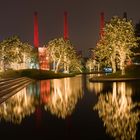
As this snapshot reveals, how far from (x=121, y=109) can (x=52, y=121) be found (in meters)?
5.23

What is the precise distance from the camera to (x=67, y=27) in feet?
528

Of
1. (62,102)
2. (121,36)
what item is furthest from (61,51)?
(62,102)

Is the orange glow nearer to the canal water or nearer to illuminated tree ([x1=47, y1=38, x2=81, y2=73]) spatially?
illuminated tree ([x1=47, y1=38, x2=81, y2=73])

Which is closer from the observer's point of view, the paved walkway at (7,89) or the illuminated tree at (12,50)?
the paved walkway at (7,89)

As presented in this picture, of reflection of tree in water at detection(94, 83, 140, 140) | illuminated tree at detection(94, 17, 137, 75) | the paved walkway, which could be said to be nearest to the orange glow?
illuminated tree at detection(94, 17, 137, 75)

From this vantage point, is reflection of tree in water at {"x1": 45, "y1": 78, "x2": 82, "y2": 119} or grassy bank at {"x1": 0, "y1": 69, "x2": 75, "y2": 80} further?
grassy bank at {"x1": 0, "y1": 69, "x2": 75, "y2": 80}

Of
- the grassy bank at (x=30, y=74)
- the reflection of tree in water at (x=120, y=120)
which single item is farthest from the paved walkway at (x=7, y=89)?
the grassy bank at (x=30, y=74)

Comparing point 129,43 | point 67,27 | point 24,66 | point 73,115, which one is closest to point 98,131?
point 73,115

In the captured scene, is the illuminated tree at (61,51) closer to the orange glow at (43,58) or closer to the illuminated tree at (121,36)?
the orange glow at (43,58)

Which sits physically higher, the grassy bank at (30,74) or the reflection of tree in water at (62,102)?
the grassy bank at (30,74)

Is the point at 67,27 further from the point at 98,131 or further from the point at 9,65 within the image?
the point at 98,131

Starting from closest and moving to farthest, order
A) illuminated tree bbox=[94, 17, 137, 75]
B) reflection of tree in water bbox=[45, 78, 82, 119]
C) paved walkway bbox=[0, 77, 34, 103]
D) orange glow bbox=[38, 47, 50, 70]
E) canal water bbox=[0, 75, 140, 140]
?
1. canal water bbox=[0, 75, 140, 140]
2. reflection of tree in water bbox=[45, 78, 82, 119]
3. paved walkway bbox=[0, 77, 34, 103]
4. illuminated tree bbox=[94, 17, 137, 75]
5. orange glow bbox=[38, 47, 50, 70]

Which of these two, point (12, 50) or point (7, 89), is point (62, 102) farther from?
point (12, 50)

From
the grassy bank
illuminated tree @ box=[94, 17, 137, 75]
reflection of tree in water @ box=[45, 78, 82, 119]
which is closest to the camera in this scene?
reflection of tree in water @ box=[45, 78, 82, 119]
